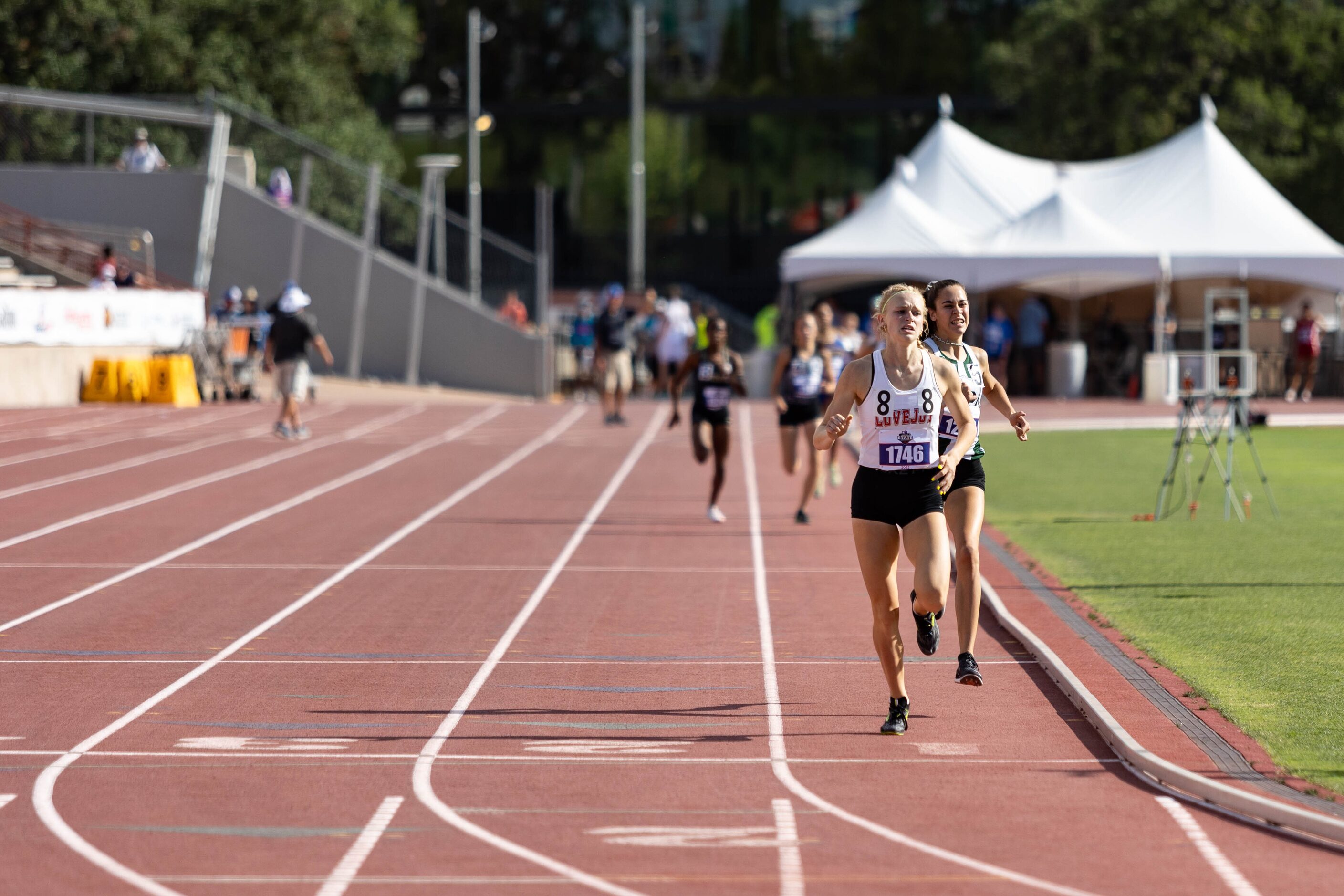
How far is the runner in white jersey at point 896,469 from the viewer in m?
8.08

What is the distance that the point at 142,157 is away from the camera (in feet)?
129

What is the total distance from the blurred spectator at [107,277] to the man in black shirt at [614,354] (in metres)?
9.42

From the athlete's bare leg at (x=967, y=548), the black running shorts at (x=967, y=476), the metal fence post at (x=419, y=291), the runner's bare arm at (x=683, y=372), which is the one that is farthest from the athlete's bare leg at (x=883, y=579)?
the metal fence post at (x=419, y=291)

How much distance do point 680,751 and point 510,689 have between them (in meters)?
1.63

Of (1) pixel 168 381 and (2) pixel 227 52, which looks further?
(2) pixel 227 52

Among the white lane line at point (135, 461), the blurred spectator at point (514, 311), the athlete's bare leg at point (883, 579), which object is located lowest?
the white lane line at point (135, 461)

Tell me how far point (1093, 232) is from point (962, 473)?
26441mm

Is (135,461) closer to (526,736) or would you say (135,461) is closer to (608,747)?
(526,736)

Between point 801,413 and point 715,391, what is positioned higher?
point 715,391

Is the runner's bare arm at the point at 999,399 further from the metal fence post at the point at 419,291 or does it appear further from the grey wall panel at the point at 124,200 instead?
the grey wall panel at the point at 124,200

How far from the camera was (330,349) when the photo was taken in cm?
3988

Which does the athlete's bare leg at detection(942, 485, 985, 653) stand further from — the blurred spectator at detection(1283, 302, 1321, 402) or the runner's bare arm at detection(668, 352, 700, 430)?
the blurred spectator at detection(1283, 302, 1321, 402)

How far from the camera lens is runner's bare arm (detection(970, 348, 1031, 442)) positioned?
9.23 m

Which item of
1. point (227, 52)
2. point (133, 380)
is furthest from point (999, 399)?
point (227, 52)
